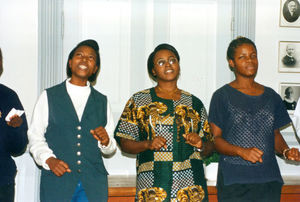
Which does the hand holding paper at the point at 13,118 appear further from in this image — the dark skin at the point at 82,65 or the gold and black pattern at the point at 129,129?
the gold and black pattern at the point at 129,129

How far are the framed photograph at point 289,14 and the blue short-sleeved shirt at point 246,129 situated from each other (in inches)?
50.6

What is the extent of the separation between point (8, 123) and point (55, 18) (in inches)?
48.7

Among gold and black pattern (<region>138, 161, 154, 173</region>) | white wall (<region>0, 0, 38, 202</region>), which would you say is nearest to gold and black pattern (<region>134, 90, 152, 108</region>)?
gold and black pattern (<region>138, 161, 154, 173</region>)

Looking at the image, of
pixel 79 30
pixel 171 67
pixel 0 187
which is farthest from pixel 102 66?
pixel 0 187

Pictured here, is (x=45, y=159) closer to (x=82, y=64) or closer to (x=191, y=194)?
(x=82, y=64)

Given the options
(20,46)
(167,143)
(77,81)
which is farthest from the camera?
(20,46)

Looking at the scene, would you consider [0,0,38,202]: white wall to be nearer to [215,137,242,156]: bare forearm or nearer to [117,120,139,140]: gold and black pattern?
[117,120,139,140]: gold and black pattern

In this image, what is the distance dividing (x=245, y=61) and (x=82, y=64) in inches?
42.4

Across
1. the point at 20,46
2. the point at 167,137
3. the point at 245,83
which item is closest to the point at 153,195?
the point at 167,137

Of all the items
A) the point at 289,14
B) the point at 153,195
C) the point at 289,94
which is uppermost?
the point at 289,14

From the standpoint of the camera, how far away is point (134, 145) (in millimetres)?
2330

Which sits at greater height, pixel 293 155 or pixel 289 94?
pixel 289 94

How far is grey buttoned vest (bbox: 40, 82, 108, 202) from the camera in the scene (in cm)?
231

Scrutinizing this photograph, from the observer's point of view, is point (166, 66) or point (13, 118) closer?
point (13, 118)
